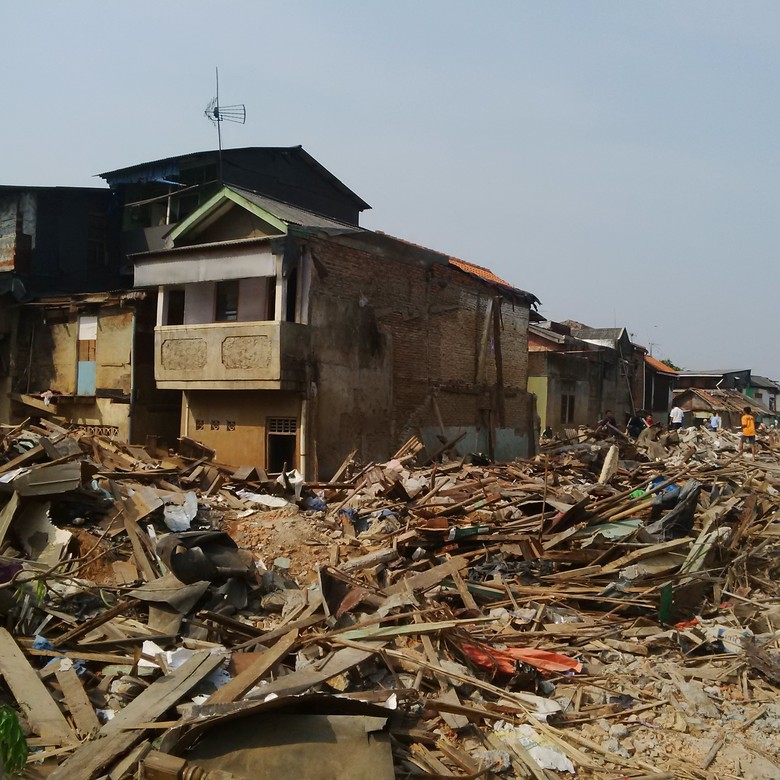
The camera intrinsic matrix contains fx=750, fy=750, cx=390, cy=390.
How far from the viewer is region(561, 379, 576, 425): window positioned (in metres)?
32.1

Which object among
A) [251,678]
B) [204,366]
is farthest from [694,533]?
[204,366]

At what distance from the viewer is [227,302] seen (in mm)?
17266

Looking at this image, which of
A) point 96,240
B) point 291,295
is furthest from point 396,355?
point 96,240

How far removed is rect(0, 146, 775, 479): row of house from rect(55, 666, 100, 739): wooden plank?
10.0 metres

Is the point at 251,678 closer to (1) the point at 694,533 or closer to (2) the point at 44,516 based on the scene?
(2) the point at 44,516

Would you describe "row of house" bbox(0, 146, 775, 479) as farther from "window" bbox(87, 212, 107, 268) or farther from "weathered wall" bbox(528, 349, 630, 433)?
"weathered wall" bbox(528, 349, 630, 433)

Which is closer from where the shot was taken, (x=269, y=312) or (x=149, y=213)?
(x=269, y=312)

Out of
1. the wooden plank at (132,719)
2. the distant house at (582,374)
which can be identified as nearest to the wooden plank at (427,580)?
the wooden plank at (132,719)

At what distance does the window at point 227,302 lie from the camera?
1714 centimetres

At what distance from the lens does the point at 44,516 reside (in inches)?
332

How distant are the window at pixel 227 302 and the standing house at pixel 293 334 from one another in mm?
33

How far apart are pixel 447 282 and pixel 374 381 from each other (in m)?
4.31

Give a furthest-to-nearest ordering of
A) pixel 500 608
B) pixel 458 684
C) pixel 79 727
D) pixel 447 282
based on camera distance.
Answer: pixel 447 282 < pixel 500 608 < pixel 458 684 < pixel 79 727

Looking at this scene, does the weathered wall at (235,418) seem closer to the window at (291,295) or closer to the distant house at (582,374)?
the window at (291,295)
